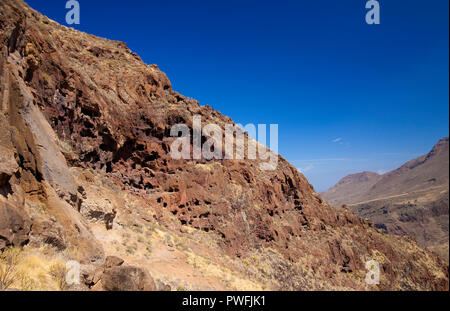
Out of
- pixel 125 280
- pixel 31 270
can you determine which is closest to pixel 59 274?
pixel 31 270

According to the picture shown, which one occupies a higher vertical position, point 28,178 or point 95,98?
point 95,98

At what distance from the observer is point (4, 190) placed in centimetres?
627

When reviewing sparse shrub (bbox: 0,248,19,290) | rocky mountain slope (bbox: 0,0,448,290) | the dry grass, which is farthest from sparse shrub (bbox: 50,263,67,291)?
sparse shrub (bbox: 0,248,19,290)

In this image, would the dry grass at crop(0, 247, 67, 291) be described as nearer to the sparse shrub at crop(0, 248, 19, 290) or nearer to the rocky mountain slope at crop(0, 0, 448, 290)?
the sparse shrub at crop(0, 248, 19, 290)

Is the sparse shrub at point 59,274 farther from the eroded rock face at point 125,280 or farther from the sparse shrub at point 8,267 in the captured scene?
the eroded rock face at point 125,280

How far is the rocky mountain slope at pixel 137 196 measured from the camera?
26.1ft

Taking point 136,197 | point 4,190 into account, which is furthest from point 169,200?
point 4,190

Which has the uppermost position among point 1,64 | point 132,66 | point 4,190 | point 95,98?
point 132,66

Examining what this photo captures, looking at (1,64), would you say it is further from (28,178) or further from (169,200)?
(169,200)

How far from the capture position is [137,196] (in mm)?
20906

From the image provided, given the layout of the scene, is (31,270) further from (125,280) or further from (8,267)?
(125,280)

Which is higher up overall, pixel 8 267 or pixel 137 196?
pixel 137 196
